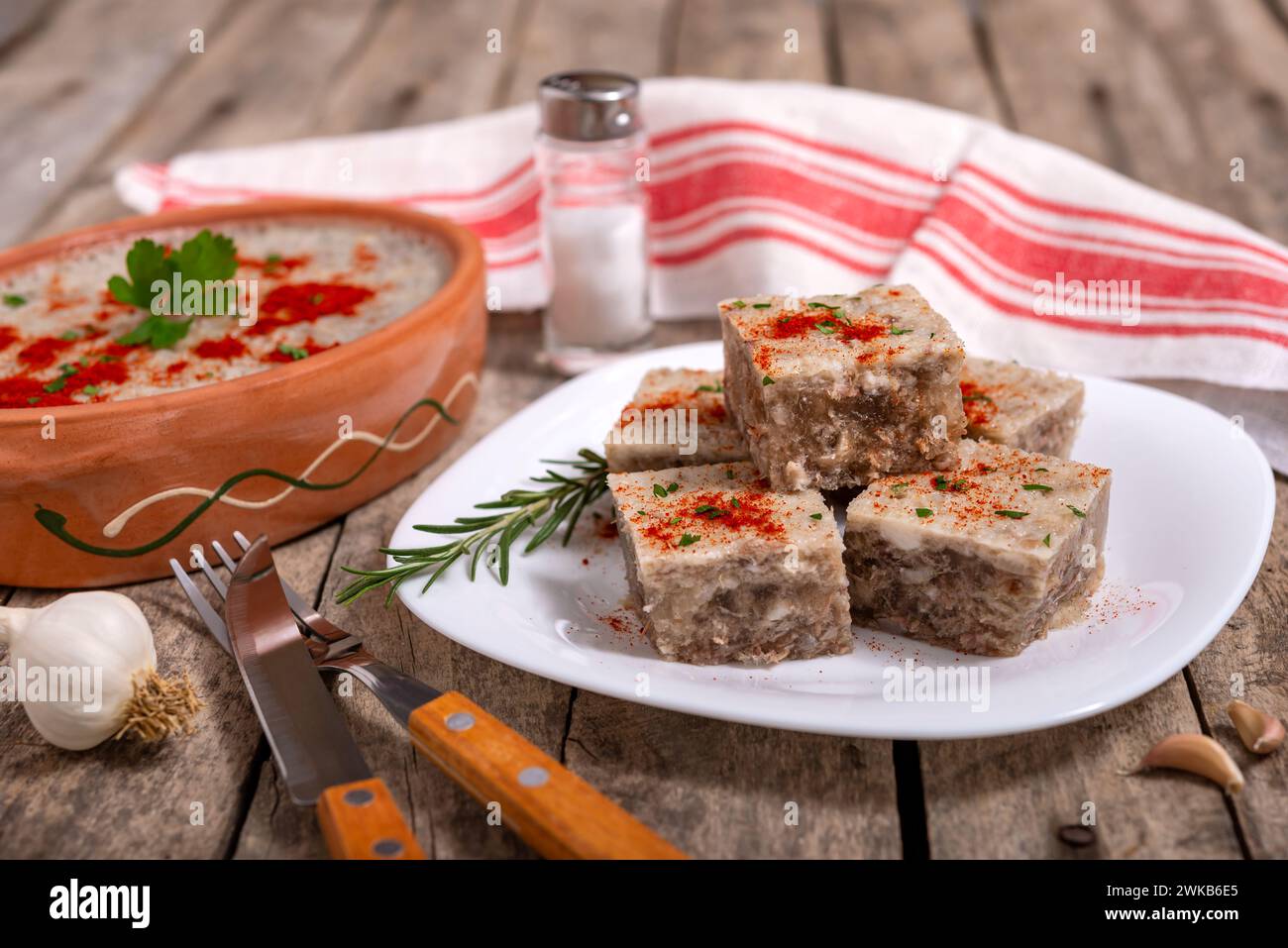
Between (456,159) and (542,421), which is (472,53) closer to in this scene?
(456,159)

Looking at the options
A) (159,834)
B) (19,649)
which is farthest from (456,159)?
(159,834)

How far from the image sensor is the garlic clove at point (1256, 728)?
1.97 meters

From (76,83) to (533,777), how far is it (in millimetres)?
4902

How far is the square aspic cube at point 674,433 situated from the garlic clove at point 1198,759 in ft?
3.01

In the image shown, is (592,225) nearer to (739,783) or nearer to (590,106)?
(590,106)

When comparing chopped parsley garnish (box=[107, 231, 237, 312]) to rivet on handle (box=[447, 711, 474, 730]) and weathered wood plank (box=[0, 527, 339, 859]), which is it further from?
rivet on handle (box=[447, 711, 474, 730])

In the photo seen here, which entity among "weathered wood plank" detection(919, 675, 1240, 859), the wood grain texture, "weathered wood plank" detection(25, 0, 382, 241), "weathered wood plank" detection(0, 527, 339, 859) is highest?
"weathered wood plank" detection(25, 0, 382, 241)

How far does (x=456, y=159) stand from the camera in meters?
4.07

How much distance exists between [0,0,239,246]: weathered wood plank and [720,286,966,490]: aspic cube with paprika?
302 cm

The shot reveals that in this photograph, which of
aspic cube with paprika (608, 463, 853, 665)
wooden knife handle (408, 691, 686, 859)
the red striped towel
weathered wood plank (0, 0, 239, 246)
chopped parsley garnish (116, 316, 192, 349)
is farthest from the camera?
weathered wood plank (0, 0, 239, 246)

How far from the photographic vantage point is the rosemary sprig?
225 cm

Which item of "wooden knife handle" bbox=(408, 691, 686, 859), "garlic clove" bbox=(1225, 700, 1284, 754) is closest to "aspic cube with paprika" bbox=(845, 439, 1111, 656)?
"garlic clove" bbox=(1225, 700, 1284, 754)

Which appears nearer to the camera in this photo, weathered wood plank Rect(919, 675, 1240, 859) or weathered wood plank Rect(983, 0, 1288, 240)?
weathered wood plank Rect(919, 675, 1240, 859)
